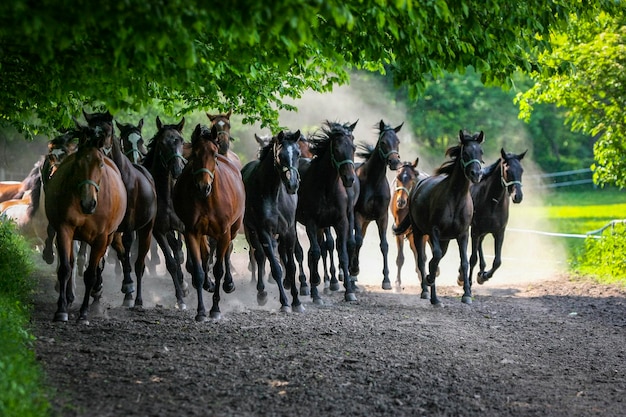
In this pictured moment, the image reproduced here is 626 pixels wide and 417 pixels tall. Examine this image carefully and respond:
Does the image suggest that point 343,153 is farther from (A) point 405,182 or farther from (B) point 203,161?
(A) point 405,182

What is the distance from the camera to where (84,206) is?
10.7 metres

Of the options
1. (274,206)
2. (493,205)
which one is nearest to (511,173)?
(493,205)

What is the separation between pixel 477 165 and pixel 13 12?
9116 millimetres

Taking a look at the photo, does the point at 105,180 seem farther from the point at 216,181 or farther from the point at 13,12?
the point at 13,12

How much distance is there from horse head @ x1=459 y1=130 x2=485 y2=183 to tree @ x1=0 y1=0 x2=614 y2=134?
345 cm

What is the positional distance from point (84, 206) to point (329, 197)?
501cm

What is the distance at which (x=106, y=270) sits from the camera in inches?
779

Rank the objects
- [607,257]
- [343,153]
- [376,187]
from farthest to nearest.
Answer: [607,257]
[376,187]
[343,153]

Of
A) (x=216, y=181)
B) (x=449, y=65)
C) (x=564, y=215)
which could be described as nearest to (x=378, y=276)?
(x=216, y=181)

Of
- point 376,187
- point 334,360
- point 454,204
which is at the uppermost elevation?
point 376,187

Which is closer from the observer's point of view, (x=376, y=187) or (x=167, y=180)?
(x=167, y=180)

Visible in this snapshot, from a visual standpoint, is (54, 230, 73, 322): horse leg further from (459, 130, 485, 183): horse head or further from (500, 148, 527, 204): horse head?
(500, 148, 527, 204): horse head

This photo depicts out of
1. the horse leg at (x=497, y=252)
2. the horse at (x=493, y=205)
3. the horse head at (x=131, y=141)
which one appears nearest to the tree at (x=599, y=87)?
the horse at (x=493, y=205)

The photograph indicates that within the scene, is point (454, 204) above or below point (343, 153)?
below
